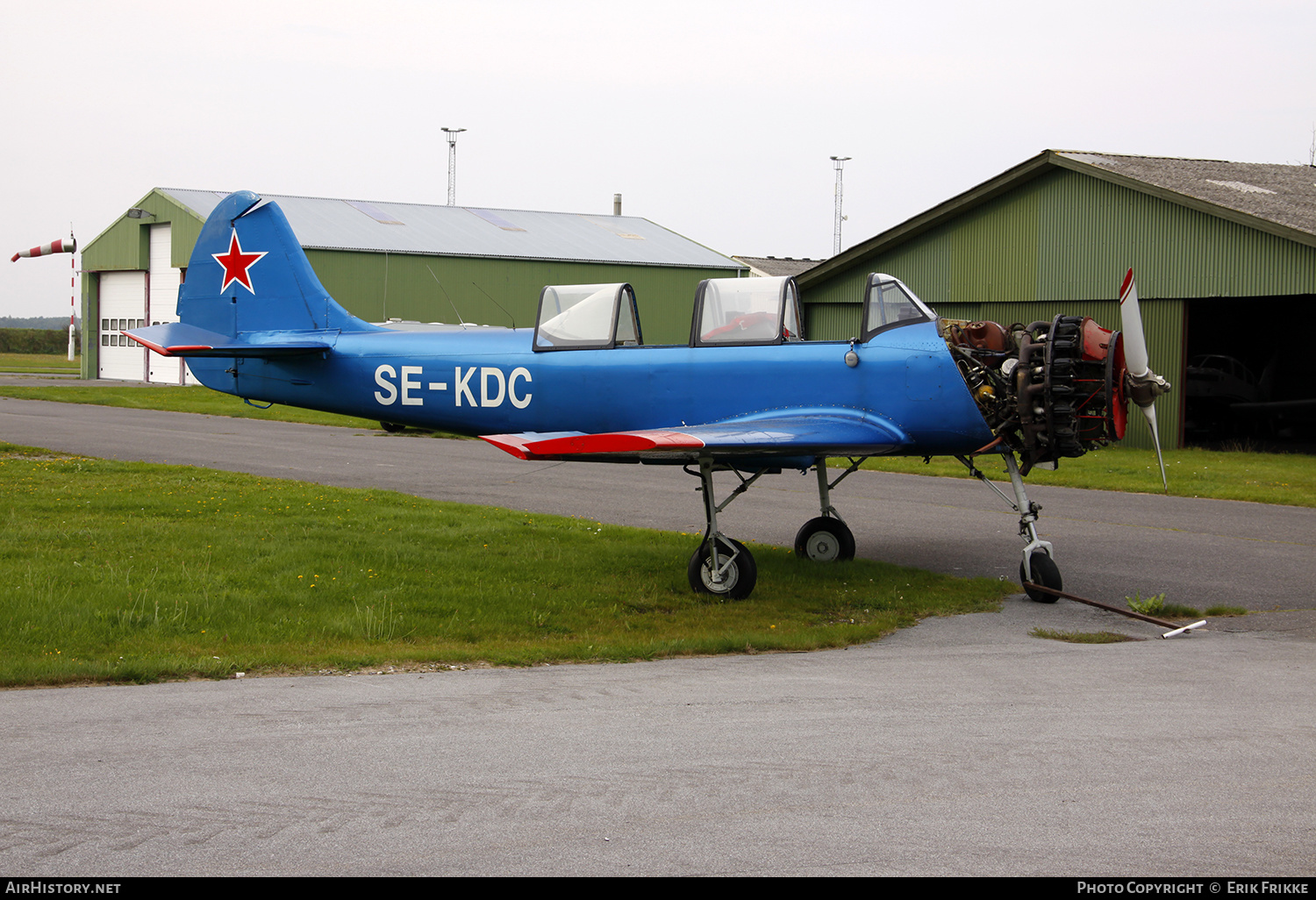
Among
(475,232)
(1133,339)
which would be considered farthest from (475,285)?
(1133,339)

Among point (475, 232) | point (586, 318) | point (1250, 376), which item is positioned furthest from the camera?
point (475, 232)

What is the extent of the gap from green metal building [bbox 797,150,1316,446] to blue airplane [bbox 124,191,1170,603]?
12.5 m

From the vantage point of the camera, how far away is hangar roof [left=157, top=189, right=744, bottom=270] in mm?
Result: 42406


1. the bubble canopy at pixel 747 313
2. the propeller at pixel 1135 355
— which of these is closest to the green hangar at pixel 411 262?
the bubble canopy at pixel 747 313

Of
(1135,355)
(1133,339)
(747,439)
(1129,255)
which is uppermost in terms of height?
(1129,255)

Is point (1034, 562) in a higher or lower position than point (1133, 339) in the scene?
lower

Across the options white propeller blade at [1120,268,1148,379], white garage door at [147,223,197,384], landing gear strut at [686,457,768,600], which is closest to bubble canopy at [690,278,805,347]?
landing gear strut at [686,457,768,600]

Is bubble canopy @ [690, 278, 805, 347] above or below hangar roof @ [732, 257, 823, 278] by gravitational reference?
below

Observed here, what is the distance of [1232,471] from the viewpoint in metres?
19.4

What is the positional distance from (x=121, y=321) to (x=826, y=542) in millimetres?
47096

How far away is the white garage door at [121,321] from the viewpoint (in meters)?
48.6

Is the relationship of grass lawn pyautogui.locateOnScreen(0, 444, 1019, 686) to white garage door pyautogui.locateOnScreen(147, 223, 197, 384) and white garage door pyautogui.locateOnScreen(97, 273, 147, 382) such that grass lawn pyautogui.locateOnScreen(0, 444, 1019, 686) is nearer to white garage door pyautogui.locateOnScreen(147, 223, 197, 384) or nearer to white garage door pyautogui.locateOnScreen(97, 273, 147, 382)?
white garage door pyautogui.locateOnScreen(147, 223, 197, 384)

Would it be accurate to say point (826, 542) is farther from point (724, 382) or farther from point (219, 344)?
point (219, 344)

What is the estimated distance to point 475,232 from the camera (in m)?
45.7
